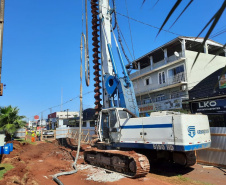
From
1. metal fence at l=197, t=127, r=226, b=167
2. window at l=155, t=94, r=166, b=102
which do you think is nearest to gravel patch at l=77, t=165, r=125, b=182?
metal fence at l=197, t=127, r=226, b=167

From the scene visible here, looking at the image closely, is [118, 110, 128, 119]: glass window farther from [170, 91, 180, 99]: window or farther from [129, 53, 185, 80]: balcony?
[170, 91, 180, 99]: window

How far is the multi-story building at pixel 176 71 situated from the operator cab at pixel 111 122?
15.6 metres

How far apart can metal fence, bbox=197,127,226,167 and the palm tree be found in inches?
632

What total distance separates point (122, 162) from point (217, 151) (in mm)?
4952

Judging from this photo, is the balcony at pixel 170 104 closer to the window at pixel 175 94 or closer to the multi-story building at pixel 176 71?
the multi-story building at pixel 176 71

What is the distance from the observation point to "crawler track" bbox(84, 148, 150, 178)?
7992 mm

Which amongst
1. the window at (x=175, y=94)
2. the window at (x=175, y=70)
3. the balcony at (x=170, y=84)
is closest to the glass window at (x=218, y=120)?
the balcony at (x=170, y=84)

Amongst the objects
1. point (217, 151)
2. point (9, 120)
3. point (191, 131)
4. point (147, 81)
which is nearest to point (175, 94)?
point (147, 81)

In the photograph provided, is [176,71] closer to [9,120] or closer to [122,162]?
[9,120]

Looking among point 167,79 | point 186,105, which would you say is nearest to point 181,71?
point 167,79

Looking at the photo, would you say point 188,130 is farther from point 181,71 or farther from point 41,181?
point 181,71

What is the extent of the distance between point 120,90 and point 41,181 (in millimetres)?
5836

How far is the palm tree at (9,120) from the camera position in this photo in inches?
716

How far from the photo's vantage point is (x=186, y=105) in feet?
91.2
